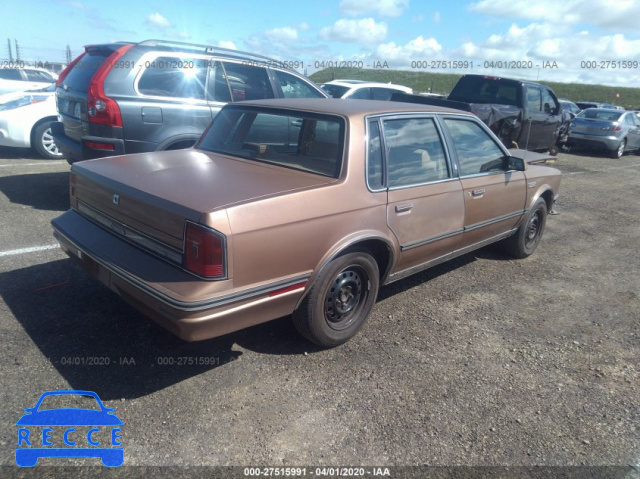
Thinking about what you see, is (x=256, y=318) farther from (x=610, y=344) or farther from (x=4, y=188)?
(x=4, y=188)

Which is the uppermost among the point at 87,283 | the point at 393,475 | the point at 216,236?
the point at 216,236

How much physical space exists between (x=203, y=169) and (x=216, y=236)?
0.99 metres

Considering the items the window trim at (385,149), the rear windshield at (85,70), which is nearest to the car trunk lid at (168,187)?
the window trim at (385,149)

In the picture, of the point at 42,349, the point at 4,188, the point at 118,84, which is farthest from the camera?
the point at 4,188

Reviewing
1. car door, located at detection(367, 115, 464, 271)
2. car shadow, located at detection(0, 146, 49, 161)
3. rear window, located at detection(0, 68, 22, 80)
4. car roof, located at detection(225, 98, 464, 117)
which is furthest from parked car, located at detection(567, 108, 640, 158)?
rear window, located at detection(0, 68, 22, 80)

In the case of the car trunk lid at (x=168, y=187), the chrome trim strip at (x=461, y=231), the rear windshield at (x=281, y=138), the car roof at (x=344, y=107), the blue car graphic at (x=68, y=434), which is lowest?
the blue car graphic at (x=68, y=434)

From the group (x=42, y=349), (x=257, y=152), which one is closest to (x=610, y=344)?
(x=257, y=152)

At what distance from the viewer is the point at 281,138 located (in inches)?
146

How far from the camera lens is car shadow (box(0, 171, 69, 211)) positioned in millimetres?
5995

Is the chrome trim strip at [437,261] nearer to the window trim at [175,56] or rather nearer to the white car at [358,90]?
the window trim at [175,56]

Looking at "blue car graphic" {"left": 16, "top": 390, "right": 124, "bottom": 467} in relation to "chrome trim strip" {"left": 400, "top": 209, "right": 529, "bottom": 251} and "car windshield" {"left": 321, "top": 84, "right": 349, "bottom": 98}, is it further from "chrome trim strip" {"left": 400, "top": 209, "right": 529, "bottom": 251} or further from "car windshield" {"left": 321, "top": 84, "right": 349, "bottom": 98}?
"car windshield" {"left": 321, "top": 84, "right": 349, "bottom": 98}

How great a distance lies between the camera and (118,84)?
17.4 feet

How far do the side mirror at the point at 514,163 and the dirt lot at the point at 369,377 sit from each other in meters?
1.11

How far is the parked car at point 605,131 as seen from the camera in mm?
14656
